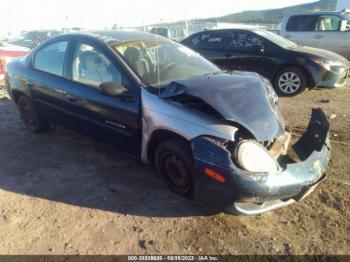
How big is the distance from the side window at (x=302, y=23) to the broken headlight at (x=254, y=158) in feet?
31.2

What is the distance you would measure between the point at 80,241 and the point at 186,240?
0.89m

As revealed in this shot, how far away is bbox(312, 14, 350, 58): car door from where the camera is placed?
1073 centimetres

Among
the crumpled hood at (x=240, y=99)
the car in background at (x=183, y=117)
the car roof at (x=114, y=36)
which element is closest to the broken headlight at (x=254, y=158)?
the car in background at (x=183, y=117)

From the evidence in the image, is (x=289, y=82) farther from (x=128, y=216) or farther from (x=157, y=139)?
(x=128, y=216)

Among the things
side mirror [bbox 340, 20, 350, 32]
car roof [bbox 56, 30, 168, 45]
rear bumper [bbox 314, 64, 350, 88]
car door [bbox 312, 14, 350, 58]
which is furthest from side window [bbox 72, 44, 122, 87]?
side mirror [bbox 340, 20, 350, 32]

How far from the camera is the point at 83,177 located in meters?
3.94

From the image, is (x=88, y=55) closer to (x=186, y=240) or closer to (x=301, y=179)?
(x=186, y=240)

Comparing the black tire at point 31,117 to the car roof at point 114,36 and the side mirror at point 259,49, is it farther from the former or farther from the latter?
the side mirror at point 259,49

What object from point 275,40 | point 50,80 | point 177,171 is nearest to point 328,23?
point 275,40

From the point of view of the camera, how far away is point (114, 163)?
167 inches

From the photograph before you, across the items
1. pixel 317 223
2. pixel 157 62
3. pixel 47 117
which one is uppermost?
pixel 157 62

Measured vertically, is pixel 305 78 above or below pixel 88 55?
below

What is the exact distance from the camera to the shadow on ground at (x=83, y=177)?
338cm

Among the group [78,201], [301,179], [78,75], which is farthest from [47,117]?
[301,179]
